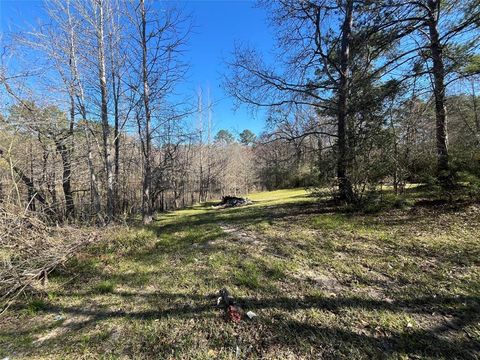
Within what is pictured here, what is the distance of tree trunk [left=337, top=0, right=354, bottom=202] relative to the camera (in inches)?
225

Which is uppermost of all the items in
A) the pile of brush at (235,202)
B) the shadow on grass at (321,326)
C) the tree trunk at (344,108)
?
the tree trunk at (344,108)

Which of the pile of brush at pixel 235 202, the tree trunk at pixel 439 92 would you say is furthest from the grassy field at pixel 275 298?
the pile of brush at pixel 235 202

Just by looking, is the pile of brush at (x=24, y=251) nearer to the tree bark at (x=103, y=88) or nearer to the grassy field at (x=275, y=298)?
the grassy field at (x=275, y=298)

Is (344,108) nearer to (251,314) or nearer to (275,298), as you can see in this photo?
(275,298)

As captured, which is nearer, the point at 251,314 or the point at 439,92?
the point at 251,314

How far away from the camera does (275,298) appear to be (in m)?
2.64

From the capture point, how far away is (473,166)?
4.89 meters

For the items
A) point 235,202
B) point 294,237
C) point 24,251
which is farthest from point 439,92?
point 235,202

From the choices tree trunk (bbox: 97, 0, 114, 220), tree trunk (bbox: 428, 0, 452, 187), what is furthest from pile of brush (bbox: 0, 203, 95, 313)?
tree trunk (bbox: 428, 0, 452, 187)

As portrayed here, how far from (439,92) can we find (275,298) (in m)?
5.97

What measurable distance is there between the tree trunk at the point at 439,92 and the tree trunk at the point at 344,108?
69.3 inches

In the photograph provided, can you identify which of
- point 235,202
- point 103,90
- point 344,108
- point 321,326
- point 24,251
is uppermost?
point 103,90

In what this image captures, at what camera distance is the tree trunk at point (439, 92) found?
5160 mm

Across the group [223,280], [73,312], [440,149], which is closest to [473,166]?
[440,149]
